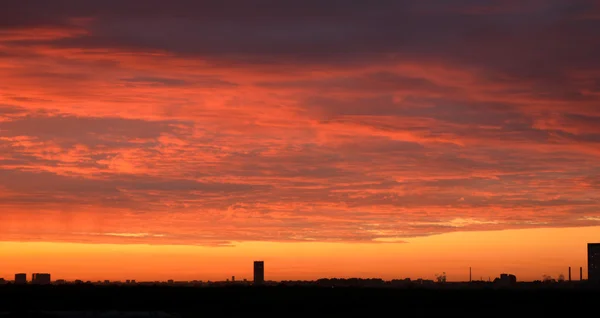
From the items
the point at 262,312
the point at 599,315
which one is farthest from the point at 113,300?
the point at 599,315

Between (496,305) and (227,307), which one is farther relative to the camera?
(496,305)

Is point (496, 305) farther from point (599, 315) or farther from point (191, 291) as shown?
point (191, 291)

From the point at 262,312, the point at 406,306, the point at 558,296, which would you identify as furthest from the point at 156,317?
the point at 558,296

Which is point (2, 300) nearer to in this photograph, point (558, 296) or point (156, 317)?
point (156, 317)

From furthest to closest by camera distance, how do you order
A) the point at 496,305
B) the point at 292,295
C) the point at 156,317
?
the point at 292,295 < the point at 496,305 < the point at 156,317

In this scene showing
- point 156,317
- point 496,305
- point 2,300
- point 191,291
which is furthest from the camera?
point 191,291

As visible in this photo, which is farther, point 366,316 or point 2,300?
point 2,300
